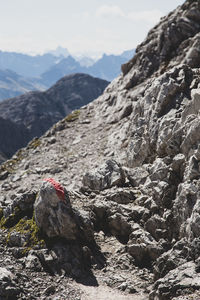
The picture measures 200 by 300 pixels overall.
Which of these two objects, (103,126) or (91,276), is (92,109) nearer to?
(103,126)

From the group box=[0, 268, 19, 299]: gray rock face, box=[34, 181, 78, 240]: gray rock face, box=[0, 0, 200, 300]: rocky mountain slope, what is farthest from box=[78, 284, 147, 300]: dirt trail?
box=[34, 181, 78, 240]: gray rock face

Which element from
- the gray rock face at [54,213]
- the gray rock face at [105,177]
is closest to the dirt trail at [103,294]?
the gray rock face at [54,213]

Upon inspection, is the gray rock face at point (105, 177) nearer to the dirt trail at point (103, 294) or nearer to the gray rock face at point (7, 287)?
the dirt trail at point (103, 294)

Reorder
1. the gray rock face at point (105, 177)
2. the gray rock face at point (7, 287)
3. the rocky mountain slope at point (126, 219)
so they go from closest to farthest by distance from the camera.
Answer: the gray rock face at point (7, 287) → the rocky mountain slope at point (126, 219) → the gray rock face at point (105, 177)

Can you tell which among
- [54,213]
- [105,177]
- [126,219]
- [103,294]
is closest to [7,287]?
[103,294]

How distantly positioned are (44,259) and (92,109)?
58.3 meters

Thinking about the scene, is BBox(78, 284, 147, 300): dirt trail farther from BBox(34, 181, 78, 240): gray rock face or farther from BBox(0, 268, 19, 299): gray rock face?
BBox(34, 181, 78, 240): gray rock face

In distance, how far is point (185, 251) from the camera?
24.5 meters

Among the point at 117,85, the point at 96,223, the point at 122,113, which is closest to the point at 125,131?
the point at 122,113

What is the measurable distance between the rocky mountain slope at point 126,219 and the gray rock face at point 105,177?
138 millimetres

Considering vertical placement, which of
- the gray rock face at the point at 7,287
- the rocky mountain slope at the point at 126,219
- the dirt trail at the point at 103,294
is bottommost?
the dirt trail at the point at 103,294

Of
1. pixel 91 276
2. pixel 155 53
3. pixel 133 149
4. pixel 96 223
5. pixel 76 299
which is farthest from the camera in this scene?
pixel 155 53

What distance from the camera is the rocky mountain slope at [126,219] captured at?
24.8m

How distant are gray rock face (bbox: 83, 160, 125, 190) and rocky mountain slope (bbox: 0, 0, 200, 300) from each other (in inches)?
5.4
